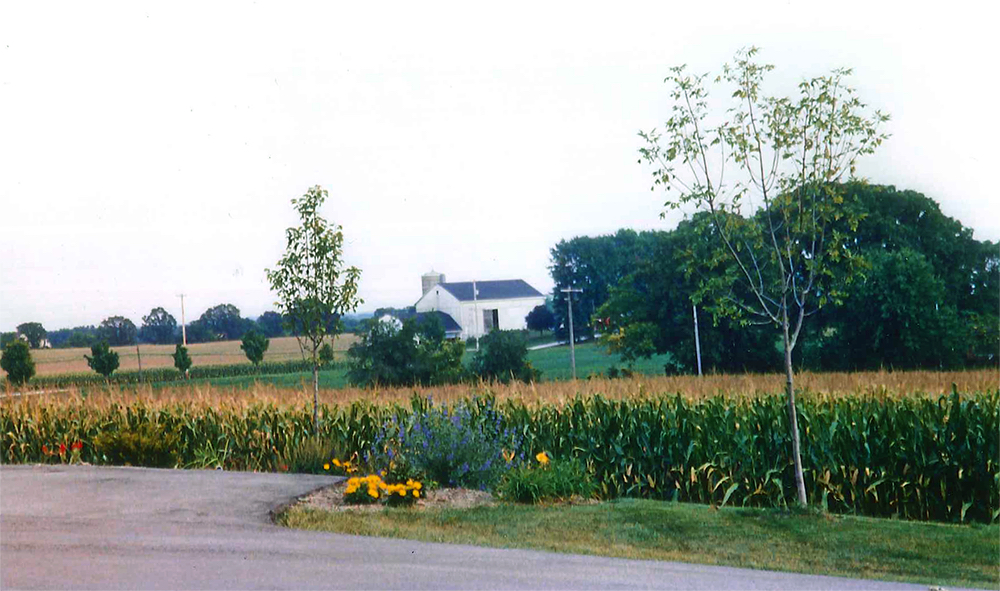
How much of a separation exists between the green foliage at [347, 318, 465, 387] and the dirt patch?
55.0 ft

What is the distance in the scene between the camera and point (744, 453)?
39.8 ft

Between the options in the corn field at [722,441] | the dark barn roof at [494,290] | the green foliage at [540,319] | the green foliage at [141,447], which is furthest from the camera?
the dark barn roof at [494,290]

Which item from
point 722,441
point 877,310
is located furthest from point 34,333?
point 877,310

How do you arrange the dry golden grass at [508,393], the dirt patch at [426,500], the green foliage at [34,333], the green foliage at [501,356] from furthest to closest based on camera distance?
the green foliage at [501,356]
the green foliage at [34,333]
the dry golden grass at [508,393]
the dirt patch at [426,500]

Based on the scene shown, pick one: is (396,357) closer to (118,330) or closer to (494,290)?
(118,330)

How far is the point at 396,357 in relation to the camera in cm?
2864

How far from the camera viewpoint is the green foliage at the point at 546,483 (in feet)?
35.5

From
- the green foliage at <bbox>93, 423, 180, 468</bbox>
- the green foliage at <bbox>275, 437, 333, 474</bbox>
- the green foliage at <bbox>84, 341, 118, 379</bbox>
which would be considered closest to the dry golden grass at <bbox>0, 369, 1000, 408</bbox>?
the green foliage at <bbox>93, 423, 180, 468</bbox>

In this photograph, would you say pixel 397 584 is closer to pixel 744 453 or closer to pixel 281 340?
pixel 744 453

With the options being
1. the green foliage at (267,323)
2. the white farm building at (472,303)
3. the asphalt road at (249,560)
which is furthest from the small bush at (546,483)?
the white farm building at (472,303)

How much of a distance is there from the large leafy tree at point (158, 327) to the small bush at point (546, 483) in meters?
25.9

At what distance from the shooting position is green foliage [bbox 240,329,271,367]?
36.4 metres

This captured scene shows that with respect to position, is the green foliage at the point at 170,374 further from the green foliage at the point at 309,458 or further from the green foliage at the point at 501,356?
the green foliage at the point at 309,458

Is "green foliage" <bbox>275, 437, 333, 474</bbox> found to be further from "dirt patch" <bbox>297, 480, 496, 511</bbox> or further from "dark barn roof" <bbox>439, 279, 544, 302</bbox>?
"dark barn roof" <bbox>439, 279, 544, 302</bbox>
